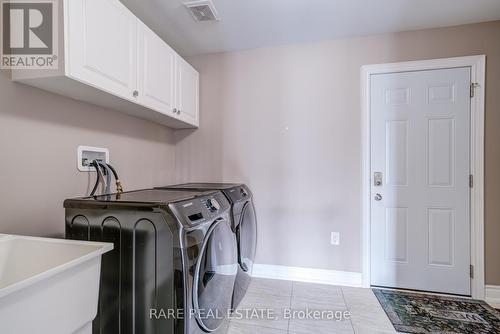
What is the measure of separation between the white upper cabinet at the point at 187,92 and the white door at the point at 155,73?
→ 0.11 metres

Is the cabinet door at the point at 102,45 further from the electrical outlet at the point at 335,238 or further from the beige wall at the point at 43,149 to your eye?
the electrical outlet at the point at 335,238

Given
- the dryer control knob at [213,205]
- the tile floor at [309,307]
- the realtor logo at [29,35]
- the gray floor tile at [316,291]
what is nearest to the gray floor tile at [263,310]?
the tile floor at [309,307]

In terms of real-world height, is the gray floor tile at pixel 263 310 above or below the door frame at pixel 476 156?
below

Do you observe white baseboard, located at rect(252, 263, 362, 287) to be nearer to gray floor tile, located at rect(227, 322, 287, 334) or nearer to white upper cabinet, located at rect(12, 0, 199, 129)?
gray floor tile, located at rect(227, 322, 287, 334)

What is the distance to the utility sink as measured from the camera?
0.65 m

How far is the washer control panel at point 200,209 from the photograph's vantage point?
1154 mm

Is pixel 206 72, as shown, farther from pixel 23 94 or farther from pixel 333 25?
pixel 23 94

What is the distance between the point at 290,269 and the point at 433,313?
3.79ft

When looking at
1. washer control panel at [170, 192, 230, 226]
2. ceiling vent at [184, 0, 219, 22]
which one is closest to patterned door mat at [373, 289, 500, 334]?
washer control panel at [170, 192, 230, 226]

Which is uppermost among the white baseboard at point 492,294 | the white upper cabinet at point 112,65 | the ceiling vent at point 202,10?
the ceiling vent at point 202,10

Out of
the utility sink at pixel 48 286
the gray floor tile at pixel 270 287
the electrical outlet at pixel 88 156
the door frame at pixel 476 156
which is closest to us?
the utility sink at pixel 48 286

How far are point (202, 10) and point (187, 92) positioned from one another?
0.73 m

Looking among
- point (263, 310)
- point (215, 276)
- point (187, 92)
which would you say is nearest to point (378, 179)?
point (263, 310)

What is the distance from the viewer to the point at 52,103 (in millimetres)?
1454
